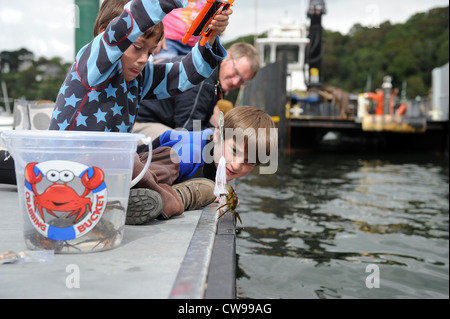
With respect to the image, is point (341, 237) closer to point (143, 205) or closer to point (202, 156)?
point (202, 156)

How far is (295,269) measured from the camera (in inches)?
203

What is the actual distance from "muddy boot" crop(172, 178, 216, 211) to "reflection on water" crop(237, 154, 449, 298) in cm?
161

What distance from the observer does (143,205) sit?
2.38 m

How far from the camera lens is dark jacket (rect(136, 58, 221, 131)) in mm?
4512

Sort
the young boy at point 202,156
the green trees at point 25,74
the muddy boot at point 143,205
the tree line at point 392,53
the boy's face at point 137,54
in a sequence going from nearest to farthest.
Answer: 1. the muddy boot at point 143,205
2. the boy's face at point 137,54
3. the young boy at point 202,156
4. the tree line at point 392,53
5. the green trees at point 25,74

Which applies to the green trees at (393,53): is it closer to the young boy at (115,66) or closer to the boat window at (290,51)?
the boat window at (290,51)

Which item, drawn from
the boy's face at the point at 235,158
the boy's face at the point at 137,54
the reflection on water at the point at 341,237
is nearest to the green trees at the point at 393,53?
the reflection on water at the point at 341,237

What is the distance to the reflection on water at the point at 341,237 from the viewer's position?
4.76 metres

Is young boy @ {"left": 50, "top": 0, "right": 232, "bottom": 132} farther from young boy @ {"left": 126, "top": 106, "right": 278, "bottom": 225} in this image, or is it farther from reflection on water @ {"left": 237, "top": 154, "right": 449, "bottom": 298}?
reflection on water @ {"left": 237, "top": 154, "right": 449, "bottom": 298}

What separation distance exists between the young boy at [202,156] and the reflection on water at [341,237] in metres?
1.60

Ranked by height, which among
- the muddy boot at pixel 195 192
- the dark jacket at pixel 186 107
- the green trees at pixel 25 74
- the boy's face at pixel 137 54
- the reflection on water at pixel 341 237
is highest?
the green trees at pixel 25 74

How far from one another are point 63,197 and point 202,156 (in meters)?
1.36

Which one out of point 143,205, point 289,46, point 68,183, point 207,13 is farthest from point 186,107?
point 289,46
